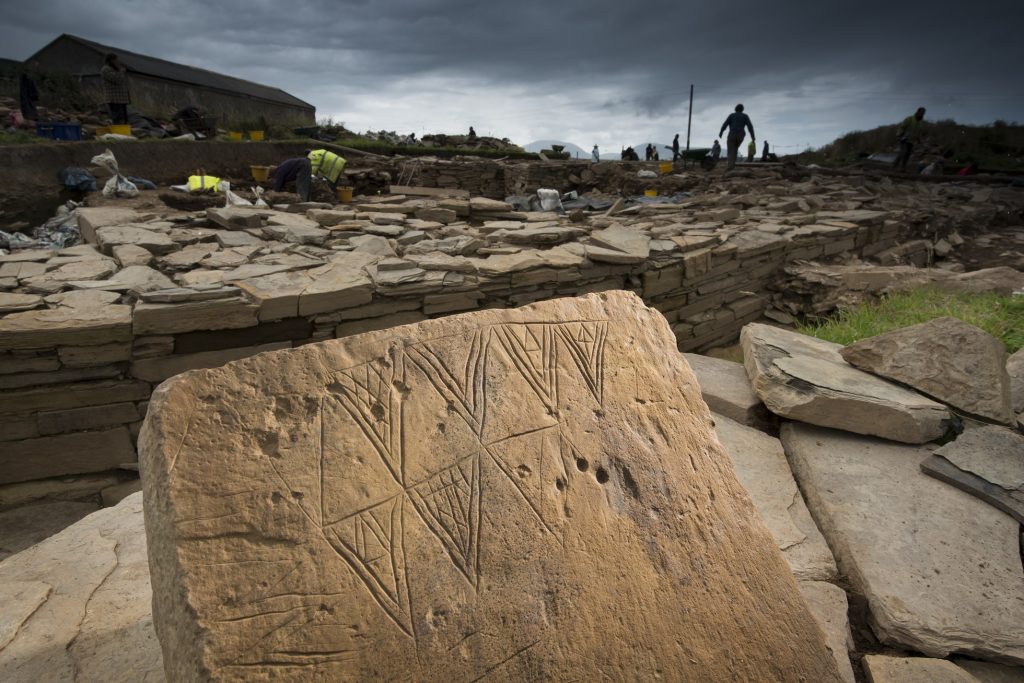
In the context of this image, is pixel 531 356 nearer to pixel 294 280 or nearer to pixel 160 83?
pixel 294 280

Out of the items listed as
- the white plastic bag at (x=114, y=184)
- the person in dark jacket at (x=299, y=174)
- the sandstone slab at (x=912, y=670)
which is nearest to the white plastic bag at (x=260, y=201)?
the person in dark jacket at (x=299, y=174)

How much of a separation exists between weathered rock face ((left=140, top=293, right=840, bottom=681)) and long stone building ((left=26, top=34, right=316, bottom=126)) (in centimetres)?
1693

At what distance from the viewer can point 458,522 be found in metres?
1.55

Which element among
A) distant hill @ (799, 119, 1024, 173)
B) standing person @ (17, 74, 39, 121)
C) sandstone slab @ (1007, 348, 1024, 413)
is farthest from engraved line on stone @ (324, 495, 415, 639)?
distant hill @ (799, 119, 1024, 173)

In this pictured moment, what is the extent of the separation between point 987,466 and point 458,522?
8.65 feet

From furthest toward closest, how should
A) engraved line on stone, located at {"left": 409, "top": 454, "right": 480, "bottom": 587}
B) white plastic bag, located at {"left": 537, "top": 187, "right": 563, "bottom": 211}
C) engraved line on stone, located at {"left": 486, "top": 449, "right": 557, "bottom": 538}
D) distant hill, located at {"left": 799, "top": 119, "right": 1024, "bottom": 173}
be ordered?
distant hill, located at {"left": 799, "top": 119, "right": 1024, "bottom": 173} → white plastic bag, located at {"left": 537, "top": 187, "right": 563, "bottom": 211} → engraved line on stone, located at {"left": 486, "top": 449, "right": 557, "bottom": 538} → engraved line on stone, located at {"left": 409, "top": 454, "right": 480, "bottom": 587}

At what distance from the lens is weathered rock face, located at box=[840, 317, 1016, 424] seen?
301cm

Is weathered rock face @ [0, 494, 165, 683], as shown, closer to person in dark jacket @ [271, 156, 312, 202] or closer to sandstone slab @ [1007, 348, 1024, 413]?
sandstone slab @ [1007, 348, 1024, 413]

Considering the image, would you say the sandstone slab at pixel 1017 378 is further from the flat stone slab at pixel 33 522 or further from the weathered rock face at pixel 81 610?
the flat stone slab at pixel 33 522

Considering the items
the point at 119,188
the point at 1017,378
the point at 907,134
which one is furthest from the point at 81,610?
the point at 907,134

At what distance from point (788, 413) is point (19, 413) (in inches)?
178

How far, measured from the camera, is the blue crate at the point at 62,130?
376 inches

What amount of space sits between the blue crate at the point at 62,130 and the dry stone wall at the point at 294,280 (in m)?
4.08

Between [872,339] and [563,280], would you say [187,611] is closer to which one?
[872,339]
